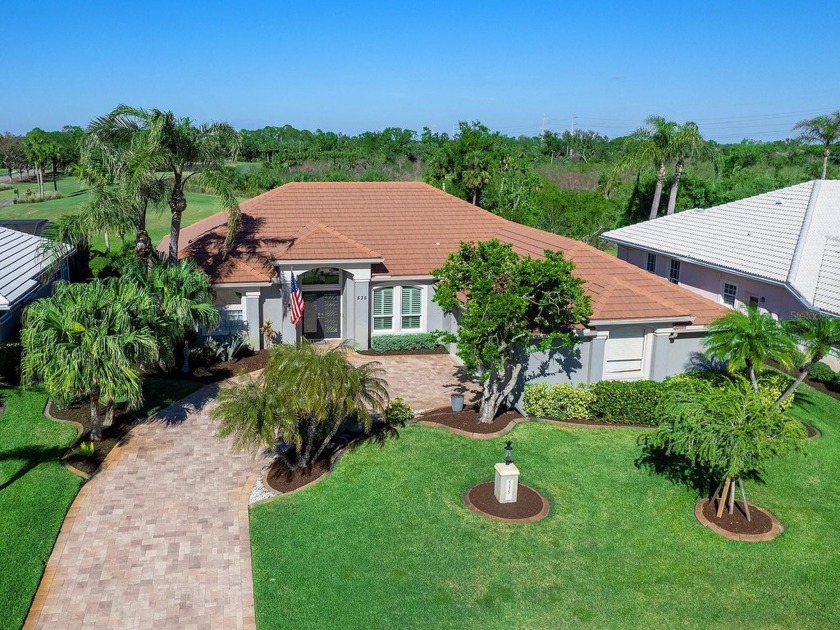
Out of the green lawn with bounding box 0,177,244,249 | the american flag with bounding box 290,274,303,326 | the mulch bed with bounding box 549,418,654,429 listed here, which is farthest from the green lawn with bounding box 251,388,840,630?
the green lawn with bounding box 0,177,244,249

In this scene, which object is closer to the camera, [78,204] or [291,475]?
[291,475]

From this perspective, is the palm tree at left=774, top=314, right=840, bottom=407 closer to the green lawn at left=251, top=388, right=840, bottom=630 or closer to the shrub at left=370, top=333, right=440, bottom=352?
the green lawn at left=251, top=388, right=840, bottom=630

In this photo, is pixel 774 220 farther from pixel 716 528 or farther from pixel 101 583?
pixel 101 583

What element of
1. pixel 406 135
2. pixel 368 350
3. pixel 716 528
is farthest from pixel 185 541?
pixel 406 135

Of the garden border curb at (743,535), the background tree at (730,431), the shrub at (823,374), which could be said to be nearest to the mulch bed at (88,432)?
the background tree at (730,431)

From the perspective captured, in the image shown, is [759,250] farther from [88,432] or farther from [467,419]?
[88,432]

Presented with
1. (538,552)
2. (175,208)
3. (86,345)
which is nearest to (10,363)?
(86,345)
